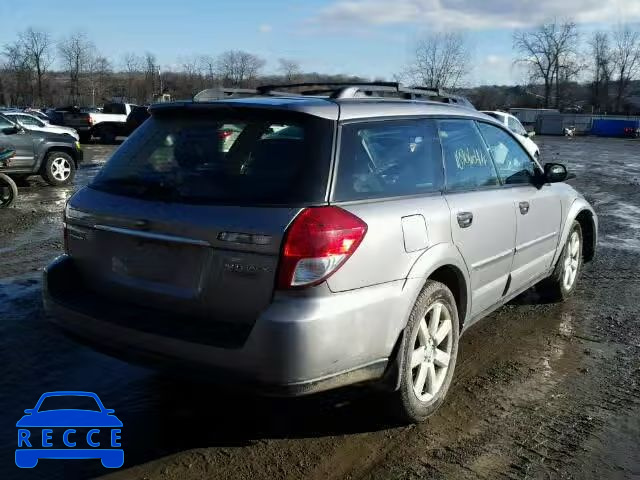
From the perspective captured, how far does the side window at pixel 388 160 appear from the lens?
10.2 feet

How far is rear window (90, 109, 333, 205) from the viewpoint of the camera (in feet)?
9.68

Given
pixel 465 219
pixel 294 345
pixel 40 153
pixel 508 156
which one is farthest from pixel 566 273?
pixel 40 153

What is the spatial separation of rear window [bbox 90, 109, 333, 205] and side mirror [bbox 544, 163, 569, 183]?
8.48 ft

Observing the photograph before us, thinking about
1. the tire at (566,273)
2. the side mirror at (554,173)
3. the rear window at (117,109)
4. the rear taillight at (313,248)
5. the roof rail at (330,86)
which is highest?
the rear window at (117,109)

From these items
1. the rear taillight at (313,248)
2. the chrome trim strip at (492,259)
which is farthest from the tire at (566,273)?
the rear taillight at (313,248)

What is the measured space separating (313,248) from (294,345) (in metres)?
0.43

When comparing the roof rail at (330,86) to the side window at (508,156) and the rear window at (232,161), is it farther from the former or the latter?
the side window at (508,156)

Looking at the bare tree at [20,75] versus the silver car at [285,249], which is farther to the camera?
the bare tree at [20,75]

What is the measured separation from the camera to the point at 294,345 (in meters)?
2.69

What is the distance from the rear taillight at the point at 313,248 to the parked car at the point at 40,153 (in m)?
11.3

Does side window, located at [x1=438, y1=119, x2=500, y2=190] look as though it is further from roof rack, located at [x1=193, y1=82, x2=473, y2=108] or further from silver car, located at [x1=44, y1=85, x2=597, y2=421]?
roof rack, located at [x1=193, y1=82, x2=473, y2=108]

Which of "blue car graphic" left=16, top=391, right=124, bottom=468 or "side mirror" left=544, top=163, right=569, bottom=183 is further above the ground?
"side mirror" left=544, top=163, right=569, bottom=183

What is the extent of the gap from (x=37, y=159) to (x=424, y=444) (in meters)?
12.1

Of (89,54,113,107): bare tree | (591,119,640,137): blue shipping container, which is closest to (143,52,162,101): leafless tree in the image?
(89,54,113,107): bare tree
